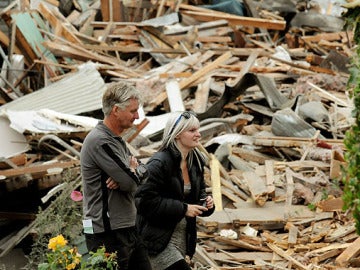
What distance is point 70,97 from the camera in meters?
11.1

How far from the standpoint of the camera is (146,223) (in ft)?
17.9

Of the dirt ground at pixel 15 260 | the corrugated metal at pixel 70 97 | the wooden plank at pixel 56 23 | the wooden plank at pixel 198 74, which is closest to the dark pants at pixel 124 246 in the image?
the dirt ground at pixel 15 260

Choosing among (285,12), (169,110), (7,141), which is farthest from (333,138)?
(285,12)

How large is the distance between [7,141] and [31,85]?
4.76 meters

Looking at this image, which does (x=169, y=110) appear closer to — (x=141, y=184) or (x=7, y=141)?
(x=7, y=141)

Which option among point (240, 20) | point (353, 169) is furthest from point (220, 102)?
point (353, 169)

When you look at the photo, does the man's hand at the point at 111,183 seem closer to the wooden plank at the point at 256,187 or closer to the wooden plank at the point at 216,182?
the wooden plank at the point at 216,182

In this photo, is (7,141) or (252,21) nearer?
(7,141)

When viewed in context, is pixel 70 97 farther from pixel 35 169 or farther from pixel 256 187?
pixel 256 187

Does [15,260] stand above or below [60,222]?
below

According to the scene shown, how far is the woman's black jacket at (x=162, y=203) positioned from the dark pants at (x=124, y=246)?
0.42ft

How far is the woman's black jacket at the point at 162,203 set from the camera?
5312 mm

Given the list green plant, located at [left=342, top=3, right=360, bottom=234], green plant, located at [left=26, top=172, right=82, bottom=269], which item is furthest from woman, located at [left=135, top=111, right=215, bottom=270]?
green plant, located at [left=26, top=172, right=82, bottom=269]

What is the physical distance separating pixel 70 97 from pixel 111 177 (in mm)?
6262
